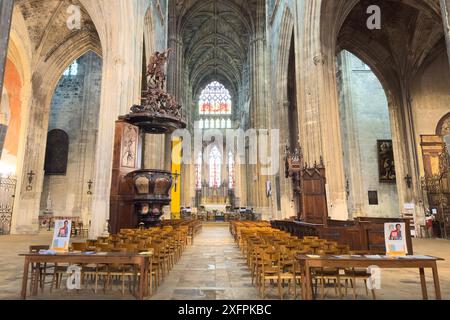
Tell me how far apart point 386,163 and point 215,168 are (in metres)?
25.4

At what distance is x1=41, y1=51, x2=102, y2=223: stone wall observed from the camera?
62.2 ft

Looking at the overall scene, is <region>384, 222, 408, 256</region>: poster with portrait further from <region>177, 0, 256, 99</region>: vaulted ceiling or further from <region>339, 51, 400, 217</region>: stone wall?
<region>177, 0, 256, 99</region>: vaulted ceiling

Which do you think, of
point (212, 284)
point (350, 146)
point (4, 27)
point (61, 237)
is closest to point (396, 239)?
point (212, 284)

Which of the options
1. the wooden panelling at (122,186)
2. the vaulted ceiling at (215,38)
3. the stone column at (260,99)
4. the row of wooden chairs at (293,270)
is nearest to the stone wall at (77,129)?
the wooden panelling at (122,186)

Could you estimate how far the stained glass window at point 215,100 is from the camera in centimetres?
4338

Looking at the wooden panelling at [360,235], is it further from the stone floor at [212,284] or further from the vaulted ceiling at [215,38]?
the vaulted ceiling at [215,38]

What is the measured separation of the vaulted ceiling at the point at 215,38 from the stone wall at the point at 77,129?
1064 cm

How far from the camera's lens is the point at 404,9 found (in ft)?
51.1

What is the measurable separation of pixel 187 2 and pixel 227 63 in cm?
1278

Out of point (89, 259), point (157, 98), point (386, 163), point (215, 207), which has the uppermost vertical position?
point (157, 98)

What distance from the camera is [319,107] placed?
37.9 feet

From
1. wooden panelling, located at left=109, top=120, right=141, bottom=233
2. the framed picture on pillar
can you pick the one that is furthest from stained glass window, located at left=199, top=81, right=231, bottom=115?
wooden panelling, located at left=109, top=120, right=141, bottom=233

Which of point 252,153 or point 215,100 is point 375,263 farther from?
point 215,100
